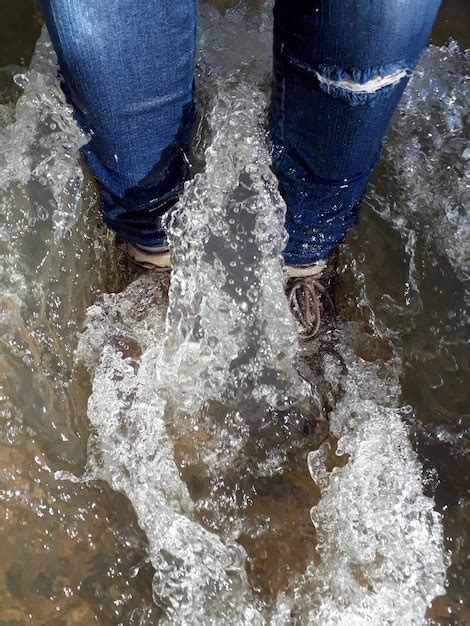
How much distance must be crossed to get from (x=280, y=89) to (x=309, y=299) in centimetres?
49

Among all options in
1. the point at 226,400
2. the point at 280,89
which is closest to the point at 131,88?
the point at 280,89

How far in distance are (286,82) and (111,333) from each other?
22.0 inches

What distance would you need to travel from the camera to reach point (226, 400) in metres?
1.13

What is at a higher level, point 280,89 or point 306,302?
point 280,89

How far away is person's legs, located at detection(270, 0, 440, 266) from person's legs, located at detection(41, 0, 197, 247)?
13 centimetres

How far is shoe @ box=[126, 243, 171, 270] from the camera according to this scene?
1169 mm

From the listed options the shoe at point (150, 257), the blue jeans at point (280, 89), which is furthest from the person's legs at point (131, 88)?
the shoe at point (150, 257)

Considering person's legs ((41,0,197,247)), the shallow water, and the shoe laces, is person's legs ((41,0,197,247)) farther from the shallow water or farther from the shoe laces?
the shoe laces

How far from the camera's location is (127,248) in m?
1.23

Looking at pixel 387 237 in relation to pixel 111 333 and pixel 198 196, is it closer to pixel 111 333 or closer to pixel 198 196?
pixel 198 196

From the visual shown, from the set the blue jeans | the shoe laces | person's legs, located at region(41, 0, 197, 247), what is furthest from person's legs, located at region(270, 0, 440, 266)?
the shoe laces

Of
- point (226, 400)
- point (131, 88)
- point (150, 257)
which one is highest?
point (131, 88)

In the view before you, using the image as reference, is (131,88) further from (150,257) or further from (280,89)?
(150,257)

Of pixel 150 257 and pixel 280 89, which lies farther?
pixel 150 257
